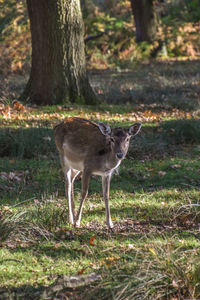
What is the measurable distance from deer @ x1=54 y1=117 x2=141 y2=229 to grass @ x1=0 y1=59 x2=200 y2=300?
1.36 feet

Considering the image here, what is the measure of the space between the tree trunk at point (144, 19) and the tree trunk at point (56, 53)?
13.3 metres

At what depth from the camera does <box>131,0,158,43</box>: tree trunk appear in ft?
87.3

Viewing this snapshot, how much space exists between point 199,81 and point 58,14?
22.7 ft

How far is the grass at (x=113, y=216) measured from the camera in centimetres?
498

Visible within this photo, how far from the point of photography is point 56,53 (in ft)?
44.9

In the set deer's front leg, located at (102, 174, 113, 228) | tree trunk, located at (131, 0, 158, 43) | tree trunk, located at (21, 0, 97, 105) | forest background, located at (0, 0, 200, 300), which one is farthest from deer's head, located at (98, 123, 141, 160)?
tree trunk, located at (131, 0, 158, 43)

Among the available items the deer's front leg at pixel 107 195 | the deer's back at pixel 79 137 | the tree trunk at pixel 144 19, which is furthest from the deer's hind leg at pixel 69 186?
the tree trunk at pixel 144 19

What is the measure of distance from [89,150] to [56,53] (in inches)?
279

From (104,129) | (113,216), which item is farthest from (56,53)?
(104,129)

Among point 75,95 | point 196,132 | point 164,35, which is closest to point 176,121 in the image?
point 196,132

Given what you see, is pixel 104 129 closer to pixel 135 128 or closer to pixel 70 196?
pixel 135 128

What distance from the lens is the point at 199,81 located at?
18500 millimetres

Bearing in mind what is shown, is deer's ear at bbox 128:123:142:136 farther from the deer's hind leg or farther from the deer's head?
the deer's hind leg

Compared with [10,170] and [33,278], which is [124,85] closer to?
[10,170]
